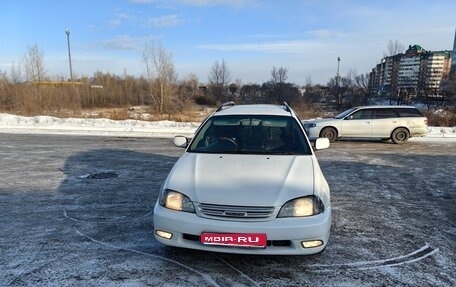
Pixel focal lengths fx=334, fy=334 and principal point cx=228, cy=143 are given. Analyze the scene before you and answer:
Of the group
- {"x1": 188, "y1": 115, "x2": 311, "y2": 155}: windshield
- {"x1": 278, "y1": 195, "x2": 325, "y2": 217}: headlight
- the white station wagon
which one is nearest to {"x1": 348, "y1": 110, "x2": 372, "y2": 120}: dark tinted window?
{"x1": 188, "y1": 115, "x2": 311, "y2": 155}: windshield

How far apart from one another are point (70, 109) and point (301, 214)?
96.3 ft

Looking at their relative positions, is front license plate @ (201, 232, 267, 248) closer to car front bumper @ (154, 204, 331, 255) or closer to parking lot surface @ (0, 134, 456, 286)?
car front bumper @ (154, 204, 331, 255)

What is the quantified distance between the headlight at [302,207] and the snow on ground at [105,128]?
42.6ft

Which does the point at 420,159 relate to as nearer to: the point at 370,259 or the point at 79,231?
the point at 370,259

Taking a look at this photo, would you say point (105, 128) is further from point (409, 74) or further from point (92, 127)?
point (409, 74)

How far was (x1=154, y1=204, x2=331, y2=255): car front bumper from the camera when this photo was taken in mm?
3037

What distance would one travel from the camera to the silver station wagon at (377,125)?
13266 millimetres

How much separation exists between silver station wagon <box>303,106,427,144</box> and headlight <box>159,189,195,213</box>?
1074cm

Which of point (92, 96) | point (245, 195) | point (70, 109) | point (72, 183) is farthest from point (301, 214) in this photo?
point (92, 96)

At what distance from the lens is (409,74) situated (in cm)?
6231

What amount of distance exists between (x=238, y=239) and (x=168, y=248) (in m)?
1.17

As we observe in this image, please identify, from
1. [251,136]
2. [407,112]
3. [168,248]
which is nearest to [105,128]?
[407,112]

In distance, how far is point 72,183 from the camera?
6.81 meters

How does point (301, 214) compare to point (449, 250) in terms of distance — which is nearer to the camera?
point (301, 214)
